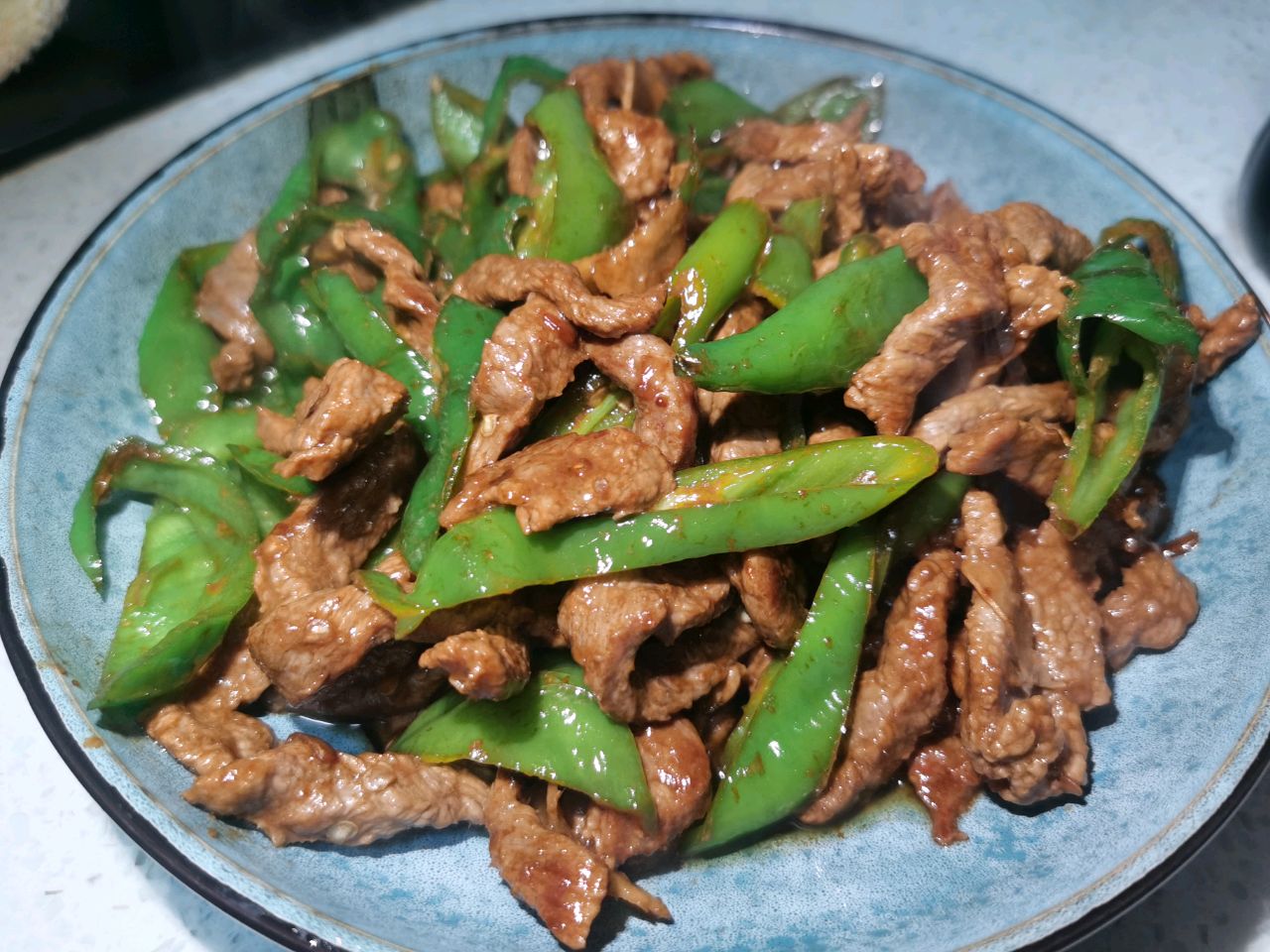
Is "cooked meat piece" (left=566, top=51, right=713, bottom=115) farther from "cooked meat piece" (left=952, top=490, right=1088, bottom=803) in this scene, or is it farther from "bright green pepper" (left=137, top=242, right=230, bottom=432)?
"cooked meat piece" (left=952, top=490, right=1088, bottom=803)

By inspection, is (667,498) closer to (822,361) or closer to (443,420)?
(822,361)

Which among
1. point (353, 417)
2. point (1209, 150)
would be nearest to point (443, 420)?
point (353, 417)

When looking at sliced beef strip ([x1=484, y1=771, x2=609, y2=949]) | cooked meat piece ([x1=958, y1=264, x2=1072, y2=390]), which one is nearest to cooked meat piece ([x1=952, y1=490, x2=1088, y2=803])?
cooked meat piece ([x1=958, y1=264, x2=1072, y2=390])

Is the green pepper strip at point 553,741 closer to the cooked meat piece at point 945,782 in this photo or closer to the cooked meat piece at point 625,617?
the cooked meat piece at point 625,617

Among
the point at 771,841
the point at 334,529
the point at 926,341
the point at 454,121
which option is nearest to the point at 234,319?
the point at 334,529

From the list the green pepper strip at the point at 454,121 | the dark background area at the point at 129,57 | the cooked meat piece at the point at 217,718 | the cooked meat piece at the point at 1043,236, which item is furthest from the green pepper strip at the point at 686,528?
the dark background area at the point at 129,57
